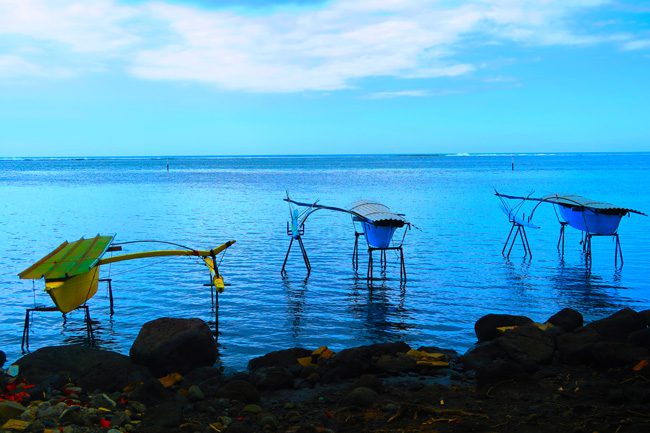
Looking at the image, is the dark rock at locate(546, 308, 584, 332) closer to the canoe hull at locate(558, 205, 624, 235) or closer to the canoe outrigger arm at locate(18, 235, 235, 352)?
the canoe outrigger arm at locate(18, 235, 235, 352)

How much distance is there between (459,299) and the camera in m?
19.0

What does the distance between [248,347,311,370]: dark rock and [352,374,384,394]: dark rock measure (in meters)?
1.95

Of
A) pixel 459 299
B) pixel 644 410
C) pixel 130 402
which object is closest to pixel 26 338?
pixel 130 402

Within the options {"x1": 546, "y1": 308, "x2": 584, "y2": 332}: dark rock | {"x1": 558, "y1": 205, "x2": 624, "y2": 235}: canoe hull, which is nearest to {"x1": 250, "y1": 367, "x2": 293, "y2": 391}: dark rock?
{"x1": 546, "y1": 308, "x2": 584, "y2": 332}: dark rock

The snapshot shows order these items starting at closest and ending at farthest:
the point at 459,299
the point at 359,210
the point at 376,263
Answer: the point at 459,299
the point at 359,210
the point at 376,263

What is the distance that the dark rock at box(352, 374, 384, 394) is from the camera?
10.9m

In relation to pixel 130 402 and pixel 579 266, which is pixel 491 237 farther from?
pixel 130 402

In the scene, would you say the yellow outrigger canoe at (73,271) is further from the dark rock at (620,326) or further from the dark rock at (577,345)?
the dark rock at (620,326)

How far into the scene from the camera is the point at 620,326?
13352mm

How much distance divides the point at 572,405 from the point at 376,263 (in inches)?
628

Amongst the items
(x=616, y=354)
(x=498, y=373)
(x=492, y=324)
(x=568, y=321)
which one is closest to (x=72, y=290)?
(x=492, y=324)

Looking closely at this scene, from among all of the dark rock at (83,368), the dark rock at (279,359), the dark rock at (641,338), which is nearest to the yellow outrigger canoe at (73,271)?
the dark rock at (279,359)

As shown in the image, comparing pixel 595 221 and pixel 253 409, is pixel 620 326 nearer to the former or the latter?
pixel 253 409

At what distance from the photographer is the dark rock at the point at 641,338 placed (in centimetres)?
1240
